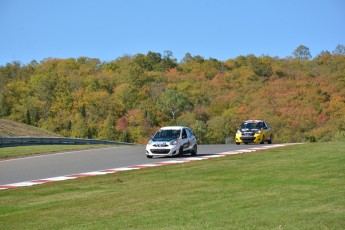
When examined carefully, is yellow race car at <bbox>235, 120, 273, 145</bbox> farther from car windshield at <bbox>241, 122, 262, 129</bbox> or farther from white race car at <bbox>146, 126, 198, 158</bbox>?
white race car at <bbox>146, 126, 198, 158</bbox>

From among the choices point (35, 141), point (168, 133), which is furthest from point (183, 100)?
point (168, 133)

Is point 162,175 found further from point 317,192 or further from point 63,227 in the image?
point 63,227

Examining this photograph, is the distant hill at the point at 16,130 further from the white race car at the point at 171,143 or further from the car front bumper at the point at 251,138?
the white race car at the point at 171,143

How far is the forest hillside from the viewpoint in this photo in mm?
101338

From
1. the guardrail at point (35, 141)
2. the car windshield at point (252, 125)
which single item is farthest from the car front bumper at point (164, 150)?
the guardrail at point (35, 141)

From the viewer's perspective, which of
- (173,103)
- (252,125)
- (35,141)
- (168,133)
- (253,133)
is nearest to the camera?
(168,133)

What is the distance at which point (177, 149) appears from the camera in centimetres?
2786

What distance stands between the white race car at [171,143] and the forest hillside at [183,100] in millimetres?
57503

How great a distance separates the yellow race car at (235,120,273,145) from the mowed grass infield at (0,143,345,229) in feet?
62.0

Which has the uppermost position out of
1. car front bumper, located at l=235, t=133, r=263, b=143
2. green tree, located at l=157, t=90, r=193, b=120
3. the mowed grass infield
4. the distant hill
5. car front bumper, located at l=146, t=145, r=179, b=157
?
green tree, located at l=157, t=90, r=193, b=120

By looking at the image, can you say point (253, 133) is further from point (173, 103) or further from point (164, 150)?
point (173, 103)

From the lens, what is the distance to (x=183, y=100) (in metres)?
113

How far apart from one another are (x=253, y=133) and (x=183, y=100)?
7439 cm

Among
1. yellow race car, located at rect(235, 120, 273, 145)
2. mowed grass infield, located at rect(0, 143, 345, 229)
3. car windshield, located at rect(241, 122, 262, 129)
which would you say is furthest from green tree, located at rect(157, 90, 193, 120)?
mowed grass infield, located at rect(0, 143, 345, 229)
